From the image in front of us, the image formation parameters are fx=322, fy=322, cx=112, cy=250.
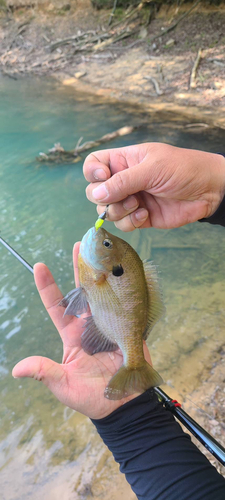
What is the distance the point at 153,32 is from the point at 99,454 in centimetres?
1913

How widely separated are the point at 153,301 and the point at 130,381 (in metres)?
0.52

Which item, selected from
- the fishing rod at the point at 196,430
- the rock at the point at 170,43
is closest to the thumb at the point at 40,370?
the fishing rod at the point at 196,430

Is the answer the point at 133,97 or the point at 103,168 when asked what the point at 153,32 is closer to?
the point at 133,97

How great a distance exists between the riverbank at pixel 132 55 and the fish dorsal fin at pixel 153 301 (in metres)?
8.73

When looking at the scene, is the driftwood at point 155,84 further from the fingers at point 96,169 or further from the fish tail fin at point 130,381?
the fish tail fin at point 130,381

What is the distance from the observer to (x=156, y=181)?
2248 mm

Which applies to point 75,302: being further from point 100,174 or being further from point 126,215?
point 100,174

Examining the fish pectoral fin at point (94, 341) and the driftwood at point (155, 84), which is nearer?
the fish pectoral fin at point (94, 341)

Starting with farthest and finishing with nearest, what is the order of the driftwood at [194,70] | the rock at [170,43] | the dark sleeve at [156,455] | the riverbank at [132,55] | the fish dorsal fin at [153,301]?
the rock at [170,43] < the driftwood at [194,70] < the riverbank at [132,55] < the fish dorsal fin at [153,301] < the dark sleeve at [156,455]

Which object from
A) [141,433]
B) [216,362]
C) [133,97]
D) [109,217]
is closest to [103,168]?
[109,217]

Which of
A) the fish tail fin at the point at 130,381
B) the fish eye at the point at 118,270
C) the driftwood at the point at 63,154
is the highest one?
the fish eye at the point at 118,270

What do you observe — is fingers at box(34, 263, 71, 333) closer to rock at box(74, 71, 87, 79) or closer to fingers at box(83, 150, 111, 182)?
fingers at box(83, 150, 111, 182)

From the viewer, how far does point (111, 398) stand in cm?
186

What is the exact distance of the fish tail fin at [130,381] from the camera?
6.18ft
